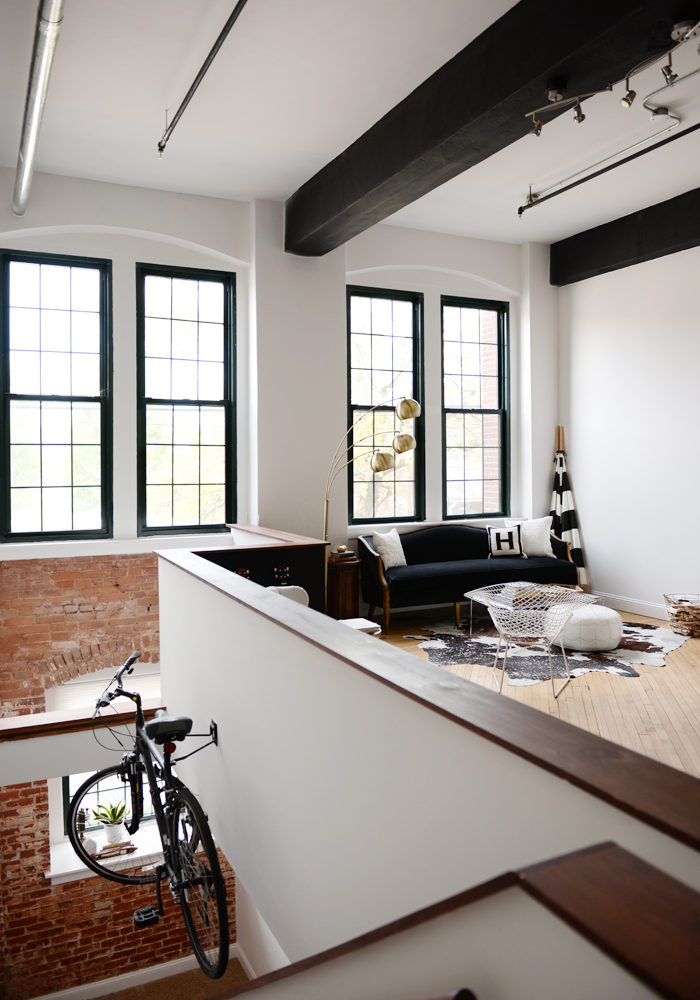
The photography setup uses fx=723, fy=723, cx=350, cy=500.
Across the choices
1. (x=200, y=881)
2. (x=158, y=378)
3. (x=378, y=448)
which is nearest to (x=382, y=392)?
(x=378, y=448)

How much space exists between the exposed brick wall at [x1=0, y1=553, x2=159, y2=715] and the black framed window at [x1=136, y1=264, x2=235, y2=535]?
57cm

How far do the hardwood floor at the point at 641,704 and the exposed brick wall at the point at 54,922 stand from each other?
12.7 feet

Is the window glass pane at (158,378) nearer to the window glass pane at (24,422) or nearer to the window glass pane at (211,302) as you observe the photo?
the window glass pane at (211,302)

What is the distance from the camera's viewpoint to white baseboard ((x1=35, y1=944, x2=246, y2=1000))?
7.38 metres

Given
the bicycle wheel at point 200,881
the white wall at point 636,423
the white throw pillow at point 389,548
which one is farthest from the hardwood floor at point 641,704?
the bicycle wheel at point 200,881

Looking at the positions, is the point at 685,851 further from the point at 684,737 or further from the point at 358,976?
the point at 684,737

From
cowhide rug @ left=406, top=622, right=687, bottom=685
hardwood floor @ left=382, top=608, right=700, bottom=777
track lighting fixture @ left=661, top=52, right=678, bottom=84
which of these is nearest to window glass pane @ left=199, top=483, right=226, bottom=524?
cowhide rug @ left=406, top=622, right=687, bottom=685

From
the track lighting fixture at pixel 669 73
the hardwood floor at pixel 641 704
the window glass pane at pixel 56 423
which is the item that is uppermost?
the track lighting fixture at pixel 669 73

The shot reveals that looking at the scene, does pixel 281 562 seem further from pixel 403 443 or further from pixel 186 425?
pixel 186 425

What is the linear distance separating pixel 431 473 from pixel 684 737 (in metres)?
4.25

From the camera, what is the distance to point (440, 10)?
3832 millimetres

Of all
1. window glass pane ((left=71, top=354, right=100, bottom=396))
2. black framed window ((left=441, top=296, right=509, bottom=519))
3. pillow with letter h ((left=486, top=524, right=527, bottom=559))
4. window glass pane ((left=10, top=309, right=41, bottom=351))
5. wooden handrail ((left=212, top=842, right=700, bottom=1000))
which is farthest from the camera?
black framed window ((left=441, top=296, right=509, bottom=519))

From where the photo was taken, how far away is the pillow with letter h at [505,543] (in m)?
7.59

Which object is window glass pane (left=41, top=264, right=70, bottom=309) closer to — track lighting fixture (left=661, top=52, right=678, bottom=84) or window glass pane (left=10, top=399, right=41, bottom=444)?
window glass pane (left=10, top=399, right=41, bottom=444)
